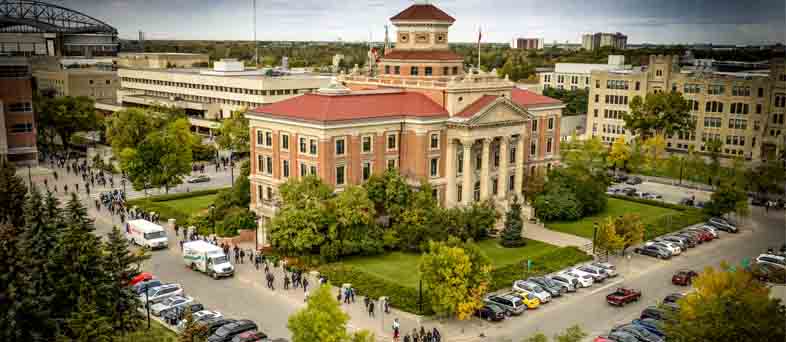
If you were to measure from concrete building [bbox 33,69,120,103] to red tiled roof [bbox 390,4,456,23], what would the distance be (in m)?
87.8

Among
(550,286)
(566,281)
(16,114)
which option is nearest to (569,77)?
(566,281)

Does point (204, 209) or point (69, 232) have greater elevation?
point (69, 232)

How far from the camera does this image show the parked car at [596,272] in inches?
2039

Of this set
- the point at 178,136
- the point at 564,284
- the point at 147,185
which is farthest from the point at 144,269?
the point at 178,136

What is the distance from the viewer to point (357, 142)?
2386 inches

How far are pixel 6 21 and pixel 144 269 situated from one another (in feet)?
446

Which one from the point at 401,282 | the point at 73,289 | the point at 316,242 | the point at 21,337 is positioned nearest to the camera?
the point at 21,337

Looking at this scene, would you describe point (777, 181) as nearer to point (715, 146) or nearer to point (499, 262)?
point (715, 146)

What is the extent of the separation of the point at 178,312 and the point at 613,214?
46.7 meters

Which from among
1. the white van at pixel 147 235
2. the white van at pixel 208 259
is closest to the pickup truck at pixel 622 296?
→ the white van at pixel 208 259

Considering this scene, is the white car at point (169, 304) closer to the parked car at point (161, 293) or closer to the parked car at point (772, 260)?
the parked car at point (161, 293)

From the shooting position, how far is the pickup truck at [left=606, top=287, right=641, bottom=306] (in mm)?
46781

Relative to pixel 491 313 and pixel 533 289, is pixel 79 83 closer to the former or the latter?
pixel 533 289

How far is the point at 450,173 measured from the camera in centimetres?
6544
